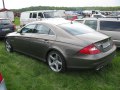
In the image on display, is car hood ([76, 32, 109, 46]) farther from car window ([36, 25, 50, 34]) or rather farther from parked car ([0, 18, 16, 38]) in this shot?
parked car ([0, 18, 16, 38])

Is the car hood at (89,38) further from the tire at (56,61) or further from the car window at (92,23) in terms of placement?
the car window at (92,23)

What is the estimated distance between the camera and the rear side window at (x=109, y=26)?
25.5ft

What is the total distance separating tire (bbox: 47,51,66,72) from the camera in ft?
17.4

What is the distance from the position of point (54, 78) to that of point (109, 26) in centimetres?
385

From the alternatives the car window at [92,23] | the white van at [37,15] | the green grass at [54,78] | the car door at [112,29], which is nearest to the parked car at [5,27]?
the green grass at [54,78]

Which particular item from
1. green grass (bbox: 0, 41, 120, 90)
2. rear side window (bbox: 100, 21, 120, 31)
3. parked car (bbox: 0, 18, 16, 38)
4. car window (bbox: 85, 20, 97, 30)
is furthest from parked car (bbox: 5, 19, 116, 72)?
parked car (bbox: 0, 18, 16, 38)

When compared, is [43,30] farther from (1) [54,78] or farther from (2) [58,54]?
(1) [54,78]

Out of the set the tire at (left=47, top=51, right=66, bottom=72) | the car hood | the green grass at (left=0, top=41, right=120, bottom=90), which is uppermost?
the car hood

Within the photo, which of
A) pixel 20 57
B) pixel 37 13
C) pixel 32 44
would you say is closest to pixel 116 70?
pixel 32 44

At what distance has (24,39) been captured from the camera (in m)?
6.80

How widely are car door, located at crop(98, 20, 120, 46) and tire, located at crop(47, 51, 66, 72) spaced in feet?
10.3

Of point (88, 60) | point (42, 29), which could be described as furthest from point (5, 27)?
point (88, 60)

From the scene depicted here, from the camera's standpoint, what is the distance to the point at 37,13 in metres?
20.4

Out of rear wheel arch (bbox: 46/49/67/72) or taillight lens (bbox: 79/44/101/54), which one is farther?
rear wheel arch (bbox: 46/49/67/72)
